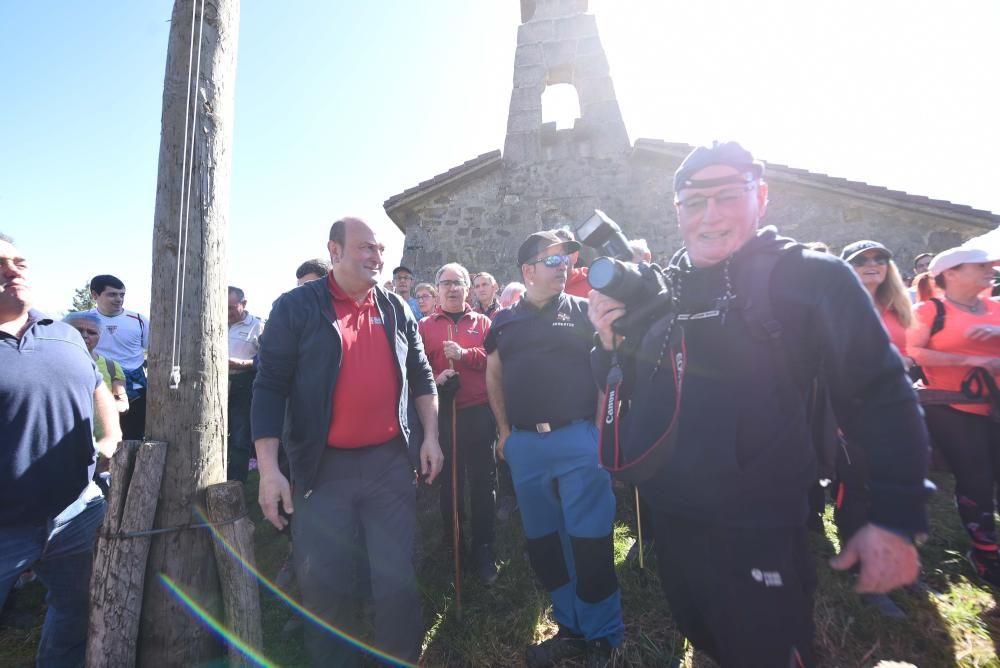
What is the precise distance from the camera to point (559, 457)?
8.50 ft

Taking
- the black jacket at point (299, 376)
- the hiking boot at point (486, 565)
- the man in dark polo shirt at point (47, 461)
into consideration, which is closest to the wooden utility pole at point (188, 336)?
the black jacket at point (299, 376)

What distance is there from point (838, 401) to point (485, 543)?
290 centimetres

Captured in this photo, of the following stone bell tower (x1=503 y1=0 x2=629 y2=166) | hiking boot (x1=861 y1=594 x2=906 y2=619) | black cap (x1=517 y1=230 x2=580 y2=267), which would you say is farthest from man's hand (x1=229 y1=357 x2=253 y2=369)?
stone bell tower (x1=503 y1=0 x2=629 y2=166)

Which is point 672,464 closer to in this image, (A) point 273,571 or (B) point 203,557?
(B) point 203,557

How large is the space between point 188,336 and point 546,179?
759 centimetres

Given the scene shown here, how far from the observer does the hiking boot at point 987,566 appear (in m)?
2.91

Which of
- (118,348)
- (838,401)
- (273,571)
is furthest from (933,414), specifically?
(118,348)

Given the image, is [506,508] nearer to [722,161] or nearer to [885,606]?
[885,606]

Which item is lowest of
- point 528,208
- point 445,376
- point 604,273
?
point 445,376

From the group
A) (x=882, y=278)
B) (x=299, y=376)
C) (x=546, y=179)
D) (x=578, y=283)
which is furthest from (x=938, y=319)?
(x=546, y=179)

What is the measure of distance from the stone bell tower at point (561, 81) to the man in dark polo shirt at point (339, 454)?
727 cm

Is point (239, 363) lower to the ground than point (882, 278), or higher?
lower

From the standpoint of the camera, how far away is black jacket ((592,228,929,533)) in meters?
1.16

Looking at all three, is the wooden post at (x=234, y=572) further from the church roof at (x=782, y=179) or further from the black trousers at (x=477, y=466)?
the church roof at (x=782, y=179)
